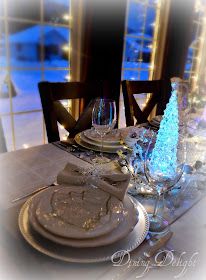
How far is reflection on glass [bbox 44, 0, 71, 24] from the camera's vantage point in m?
2.20

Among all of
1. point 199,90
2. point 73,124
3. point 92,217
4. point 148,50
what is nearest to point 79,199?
point 92,217

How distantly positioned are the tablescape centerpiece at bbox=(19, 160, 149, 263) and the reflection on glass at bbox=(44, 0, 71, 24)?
1.91 metres

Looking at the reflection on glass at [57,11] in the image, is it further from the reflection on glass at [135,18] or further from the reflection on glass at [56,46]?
the reflection on glass at [135,18]

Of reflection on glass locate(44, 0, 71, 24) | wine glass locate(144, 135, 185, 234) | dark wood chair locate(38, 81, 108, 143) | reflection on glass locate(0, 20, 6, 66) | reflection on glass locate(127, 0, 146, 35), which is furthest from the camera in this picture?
reflection on glass locate(127, 0, 146, 35)

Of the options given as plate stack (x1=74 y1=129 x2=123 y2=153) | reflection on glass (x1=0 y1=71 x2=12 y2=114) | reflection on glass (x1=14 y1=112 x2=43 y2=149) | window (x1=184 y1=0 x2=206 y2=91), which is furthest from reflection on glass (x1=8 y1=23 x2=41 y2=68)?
window (x1=184 y1=0 x2=206 y2=91)

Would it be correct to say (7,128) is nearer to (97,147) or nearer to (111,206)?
(97,147)

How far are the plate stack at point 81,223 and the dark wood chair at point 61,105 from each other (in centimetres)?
69

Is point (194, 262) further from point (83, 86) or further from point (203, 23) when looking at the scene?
point (203, 23)

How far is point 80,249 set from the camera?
0.49m

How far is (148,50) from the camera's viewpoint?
10.8 feet

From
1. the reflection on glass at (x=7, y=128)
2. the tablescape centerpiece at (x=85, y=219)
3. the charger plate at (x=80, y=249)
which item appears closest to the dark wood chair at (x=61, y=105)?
the tablescape centerpiece at (x=85, y=219)

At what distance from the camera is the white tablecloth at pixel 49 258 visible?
455 millimetres

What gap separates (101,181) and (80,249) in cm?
18

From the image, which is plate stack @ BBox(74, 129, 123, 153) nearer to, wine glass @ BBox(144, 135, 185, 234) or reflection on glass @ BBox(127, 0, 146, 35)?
wine glass @ BBox(144, 135, 185, 234)
